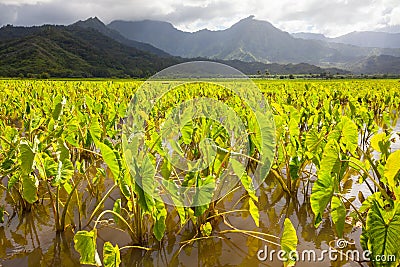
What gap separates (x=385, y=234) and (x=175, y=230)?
1.32m

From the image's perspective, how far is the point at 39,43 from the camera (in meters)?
67.6

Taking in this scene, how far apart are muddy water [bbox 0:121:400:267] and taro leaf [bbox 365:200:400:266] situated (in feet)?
1.95

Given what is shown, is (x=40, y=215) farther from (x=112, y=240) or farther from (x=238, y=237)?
(x=238, y=237)

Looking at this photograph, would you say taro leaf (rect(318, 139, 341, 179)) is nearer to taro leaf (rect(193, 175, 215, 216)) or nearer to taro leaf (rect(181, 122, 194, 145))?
taro leaf (rect(193, 175, 215, 216))

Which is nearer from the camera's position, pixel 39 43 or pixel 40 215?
pixel 40 215

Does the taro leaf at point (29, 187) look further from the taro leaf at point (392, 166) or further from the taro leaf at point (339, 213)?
the taro leaf at point (392, 166)

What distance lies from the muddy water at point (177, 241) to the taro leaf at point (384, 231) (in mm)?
595

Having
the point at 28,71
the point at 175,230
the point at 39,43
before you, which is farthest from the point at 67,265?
the point at 39,43

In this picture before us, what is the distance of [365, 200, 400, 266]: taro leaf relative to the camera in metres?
1.31

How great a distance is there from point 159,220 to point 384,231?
1.04 m

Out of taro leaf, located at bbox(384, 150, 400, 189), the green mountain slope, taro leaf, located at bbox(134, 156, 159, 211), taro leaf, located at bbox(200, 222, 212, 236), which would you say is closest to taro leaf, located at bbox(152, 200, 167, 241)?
taro leaf, located at bbox(134, 156, 159, 211)

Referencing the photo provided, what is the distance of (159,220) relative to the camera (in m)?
1.78

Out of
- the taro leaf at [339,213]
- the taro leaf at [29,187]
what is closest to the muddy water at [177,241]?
the taro leaf at [29,187]

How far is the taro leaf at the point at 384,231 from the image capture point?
1.31 metres
